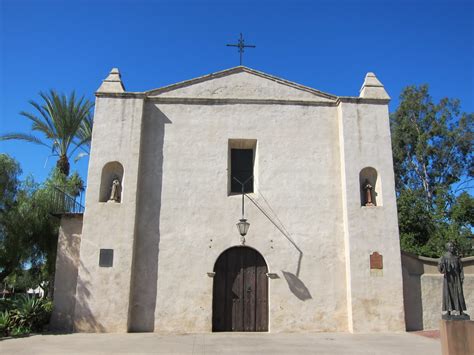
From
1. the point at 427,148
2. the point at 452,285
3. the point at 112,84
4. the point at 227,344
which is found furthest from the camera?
the point at 427,148

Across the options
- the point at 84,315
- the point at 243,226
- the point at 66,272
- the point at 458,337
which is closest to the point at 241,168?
the point at 243,226

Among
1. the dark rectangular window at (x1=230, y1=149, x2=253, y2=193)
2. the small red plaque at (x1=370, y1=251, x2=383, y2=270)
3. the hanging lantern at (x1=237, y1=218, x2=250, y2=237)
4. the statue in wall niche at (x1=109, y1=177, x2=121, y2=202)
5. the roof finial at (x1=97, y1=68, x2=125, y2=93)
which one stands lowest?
the small red plaque at (x1=370, y1=251, x2=383, y2=270)

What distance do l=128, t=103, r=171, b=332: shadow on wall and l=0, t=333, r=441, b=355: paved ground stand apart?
73cm

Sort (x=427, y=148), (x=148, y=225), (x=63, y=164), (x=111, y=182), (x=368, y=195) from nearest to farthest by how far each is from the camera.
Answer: (x=148, y=225), (x=368, y=195), (x=111, y=182), (x=63, y=164), (x=427, y=148)

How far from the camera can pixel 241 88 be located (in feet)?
43.9

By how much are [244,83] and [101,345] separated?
8.50 m

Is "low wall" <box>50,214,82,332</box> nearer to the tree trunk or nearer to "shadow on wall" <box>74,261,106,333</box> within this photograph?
"shadow on wall" <box>74,261,106,333</box>

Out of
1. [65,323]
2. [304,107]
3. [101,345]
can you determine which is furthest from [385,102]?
[65,323]

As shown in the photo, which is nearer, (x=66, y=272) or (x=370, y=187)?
(x=66, y=272)

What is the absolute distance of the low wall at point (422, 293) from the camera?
12.0m

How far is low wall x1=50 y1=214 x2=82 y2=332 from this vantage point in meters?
11.7

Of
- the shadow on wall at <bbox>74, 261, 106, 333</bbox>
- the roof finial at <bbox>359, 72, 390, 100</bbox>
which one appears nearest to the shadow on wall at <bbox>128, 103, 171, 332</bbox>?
the shadow on wall at <bbox>74, 261, 106, 333</bbox>

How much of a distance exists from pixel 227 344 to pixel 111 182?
5.86 meters

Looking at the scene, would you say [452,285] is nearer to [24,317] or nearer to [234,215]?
[234,215]
